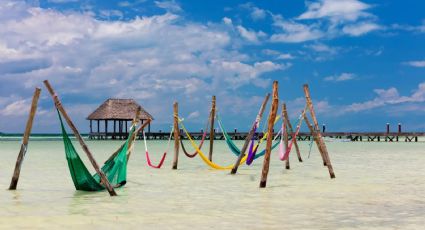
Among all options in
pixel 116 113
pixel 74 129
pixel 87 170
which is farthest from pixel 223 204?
pixel 116 113

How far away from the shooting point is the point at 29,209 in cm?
676

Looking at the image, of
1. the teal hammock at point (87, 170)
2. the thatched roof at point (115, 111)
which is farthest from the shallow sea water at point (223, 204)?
the thatched roof at point (115, 111)

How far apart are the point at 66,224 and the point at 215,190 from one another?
347 cm

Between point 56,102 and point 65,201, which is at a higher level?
point 56,102

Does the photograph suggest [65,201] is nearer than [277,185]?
Yes

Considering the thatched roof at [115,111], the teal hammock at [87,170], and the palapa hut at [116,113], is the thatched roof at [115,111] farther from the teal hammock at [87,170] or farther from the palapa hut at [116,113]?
the teal hammock at [87,170]

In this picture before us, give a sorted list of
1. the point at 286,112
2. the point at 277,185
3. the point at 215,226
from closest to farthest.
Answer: the point at 215,226, the point at 277,185, the point at 286,112

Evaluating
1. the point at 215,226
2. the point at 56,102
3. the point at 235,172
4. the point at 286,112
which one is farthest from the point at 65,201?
the point at 286,112

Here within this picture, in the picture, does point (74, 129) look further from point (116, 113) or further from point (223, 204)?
point (116, 113)

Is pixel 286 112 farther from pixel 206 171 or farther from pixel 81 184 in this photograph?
pixel 81 184

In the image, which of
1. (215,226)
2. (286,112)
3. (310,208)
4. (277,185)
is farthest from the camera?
(286,112)

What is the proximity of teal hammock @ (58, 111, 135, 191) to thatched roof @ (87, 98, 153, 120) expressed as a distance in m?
32.1

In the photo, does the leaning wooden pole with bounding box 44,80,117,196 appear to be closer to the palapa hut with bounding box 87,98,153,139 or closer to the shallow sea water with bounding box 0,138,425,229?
the shallow sea water with bounding box 0,138,425,229

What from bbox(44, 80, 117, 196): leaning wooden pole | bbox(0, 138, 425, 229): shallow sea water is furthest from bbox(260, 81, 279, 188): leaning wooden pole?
bbox(44, 80, 117, 196): leaning wooden pole
